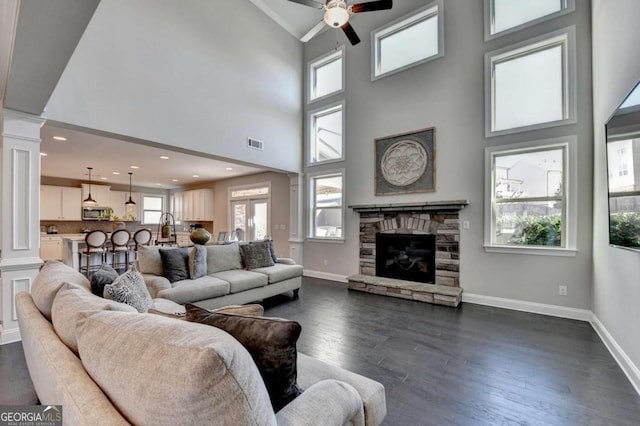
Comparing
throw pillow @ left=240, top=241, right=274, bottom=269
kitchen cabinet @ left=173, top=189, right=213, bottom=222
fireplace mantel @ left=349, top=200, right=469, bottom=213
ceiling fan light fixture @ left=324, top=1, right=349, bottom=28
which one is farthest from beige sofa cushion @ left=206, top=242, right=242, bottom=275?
kitchen cabinet @ left=173, top=189, right=213, bottom=222

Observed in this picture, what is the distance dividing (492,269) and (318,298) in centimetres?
270

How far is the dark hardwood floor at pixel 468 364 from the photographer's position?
6.23ft

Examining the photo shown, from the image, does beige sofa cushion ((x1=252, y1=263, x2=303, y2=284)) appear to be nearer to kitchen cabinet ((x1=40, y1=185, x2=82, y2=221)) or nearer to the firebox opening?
the firebox opening

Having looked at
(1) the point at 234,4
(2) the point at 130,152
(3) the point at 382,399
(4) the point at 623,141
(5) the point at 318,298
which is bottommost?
(5) the point at 318,298

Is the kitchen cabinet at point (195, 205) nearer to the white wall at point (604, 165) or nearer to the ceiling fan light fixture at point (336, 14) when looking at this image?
the ceiling fan light fixture at point (336, 14)

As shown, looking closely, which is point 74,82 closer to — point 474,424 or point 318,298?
point 318,298

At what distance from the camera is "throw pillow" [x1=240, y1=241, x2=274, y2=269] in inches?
175

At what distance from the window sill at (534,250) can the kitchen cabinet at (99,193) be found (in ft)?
35.3

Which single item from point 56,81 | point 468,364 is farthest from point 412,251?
point 56,81

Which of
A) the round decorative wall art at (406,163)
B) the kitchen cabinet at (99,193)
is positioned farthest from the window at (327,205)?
the kitchen cabinet at (99,193)

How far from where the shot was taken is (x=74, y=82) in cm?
330

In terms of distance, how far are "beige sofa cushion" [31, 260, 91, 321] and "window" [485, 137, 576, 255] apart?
4.81 meters

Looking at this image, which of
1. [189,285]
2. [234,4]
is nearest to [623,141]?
[189,285]

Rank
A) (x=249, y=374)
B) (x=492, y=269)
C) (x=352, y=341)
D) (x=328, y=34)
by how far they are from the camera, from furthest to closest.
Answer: (x=328, y=34) < (x=492, y=269) < (x=352, y=341) < (x=249, y=374)
